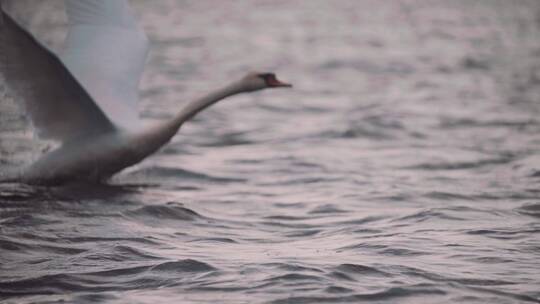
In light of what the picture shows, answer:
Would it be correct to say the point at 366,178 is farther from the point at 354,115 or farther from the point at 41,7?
the point at 41,7

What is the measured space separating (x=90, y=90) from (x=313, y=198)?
245 centimetres

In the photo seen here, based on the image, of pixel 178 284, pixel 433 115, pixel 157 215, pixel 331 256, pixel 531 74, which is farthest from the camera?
pixel 531 74

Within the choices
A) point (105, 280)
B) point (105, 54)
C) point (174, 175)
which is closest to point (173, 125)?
point (174, 175)

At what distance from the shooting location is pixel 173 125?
32.8 feet

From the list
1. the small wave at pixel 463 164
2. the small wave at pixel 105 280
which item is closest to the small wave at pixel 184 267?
the small wave at pixel 105 280

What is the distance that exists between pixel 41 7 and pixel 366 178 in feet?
69.1

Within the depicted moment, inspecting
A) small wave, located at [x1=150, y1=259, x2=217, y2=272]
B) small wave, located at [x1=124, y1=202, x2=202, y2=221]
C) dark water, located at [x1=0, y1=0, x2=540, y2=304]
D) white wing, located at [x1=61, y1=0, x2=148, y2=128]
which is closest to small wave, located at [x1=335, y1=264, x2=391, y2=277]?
dark water, located at [x1=0, y1=0, x2=540, y2=304]

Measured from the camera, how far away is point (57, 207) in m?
9.16

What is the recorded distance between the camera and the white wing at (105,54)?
10.6 m

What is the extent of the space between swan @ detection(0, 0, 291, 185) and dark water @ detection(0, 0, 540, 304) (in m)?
0.31

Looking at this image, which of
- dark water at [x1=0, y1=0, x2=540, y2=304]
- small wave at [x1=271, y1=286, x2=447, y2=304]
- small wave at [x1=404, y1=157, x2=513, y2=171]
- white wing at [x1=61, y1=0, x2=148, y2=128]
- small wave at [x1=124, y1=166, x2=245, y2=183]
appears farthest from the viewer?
small wave at [x1=404, y1=157, x2=513, y2=171]

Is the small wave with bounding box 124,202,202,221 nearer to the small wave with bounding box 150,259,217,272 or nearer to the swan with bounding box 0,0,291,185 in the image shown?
the swan with bounding box 0,0,291,185

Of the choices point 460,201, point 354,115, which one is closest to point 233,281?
point 460,201

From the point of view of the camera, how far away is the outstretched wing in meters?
8.44
